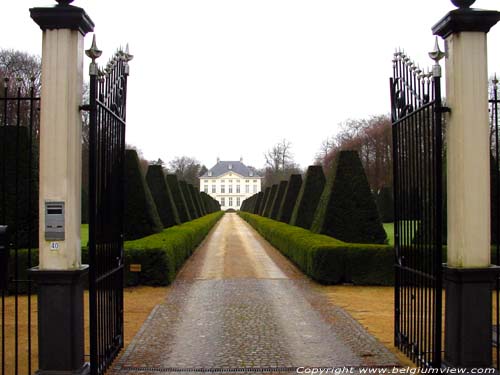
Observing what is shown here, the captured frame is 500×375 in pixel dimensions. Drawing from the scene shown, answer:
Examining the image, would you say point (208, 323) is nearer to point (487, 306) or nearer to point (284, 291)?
Answer: point (284, 291)

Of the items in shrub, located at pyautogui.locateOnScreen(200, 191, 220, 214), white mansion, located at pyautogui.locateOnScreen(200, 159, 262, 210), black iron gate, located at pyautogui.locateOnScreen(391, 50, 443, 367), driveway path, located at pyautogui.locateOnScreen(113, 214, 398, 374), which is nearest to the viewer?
black iron gate, located at pyautogui.locateOnScreen(391, 50, 443, 367)

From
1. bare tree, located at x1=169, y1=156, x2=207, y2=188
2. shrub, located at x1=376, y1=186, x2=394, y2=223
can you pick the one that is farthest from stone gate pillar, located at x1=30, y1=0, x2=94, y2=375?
bare tree, located at x1=169, y1=156, x2=207, y2=188

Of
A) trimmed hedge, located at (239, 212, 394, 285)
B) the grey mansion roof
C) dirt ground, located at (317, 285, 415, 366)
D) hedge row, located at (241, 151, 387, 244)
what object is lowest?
dirt ground, located at (317, 285, 415, 366)

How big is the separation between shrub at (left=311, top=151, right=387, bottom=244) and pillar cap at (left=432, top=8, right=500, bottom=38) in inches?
351

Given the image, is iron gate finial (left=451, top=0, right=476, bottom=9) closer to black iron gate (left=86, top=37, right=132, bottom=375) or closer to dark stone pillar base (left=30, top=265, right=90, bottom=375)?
black iron gate (left=86, top=37, right=132, bottom=375)

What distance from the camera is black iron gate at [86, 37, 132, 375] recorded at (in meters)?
4.64

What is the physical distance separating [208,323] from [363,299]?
11.8ft

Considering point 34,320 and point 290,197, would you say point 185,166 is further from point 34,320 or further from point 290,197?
point 34,320

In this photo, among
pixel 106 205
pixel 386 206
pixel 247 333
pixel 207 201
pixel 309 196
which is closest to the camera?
pixel 106 205

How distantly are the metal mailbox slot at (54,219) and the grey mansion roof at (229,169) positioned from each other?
105270 mm

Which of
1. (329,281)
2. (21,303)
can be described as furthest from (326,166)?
(21,303)

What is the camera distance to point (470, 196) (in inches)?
185

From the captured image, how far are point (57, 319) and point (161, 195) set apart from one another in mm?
14726

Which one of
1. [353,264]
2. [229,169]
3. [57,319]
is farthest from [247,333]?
[229,169]
